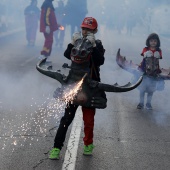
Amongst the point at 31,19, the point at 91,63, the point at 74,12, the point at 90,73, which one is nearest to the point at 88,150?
the point at 90,73

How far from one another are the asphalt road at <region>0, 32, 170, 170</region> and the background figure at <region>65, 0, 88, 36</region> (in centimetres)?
1053

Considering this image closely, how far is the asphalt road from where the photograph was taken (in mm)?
5480

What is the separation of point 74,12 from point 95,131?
1491cm

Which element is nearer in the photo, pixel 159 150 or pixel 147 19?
pixel 159 150

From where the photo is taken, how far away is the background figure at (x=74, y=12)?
830 inches

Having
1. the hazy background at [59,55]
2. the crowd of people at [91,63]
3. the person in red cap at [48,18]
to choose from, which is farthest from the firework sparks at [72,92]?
the person in red cap at [48,18]

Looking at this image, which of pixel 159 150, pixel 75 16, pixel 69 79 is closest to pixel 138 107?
pixel 159 150

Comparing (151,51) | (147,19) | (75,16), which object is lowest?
(147,19)

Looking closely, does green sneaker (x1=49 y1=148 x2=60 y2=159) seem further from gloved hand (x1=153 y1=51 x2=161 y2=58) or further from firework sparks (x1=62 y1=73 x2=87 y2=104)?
gloved hand (x1=153 y1=51 x2=161 y2=58)

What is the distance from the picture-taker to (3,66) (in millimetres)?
13117

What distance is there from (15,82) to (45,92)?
119 centimetres

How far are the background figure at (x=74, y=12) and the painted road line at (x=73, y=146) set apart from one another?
1410cm

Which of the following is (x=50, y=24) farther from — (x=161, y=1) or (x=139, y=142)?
(x=161, y=1)

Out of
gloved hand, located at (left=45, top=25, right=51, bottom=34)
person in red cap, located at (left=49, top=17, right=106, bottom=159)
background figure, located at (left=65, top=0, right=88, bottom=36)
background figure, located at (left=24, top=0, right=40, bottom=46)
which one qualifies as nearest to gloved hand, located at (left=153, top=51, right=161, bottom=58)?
person in red cap, located at (left=49, top=17, right=106, bottom=159)
